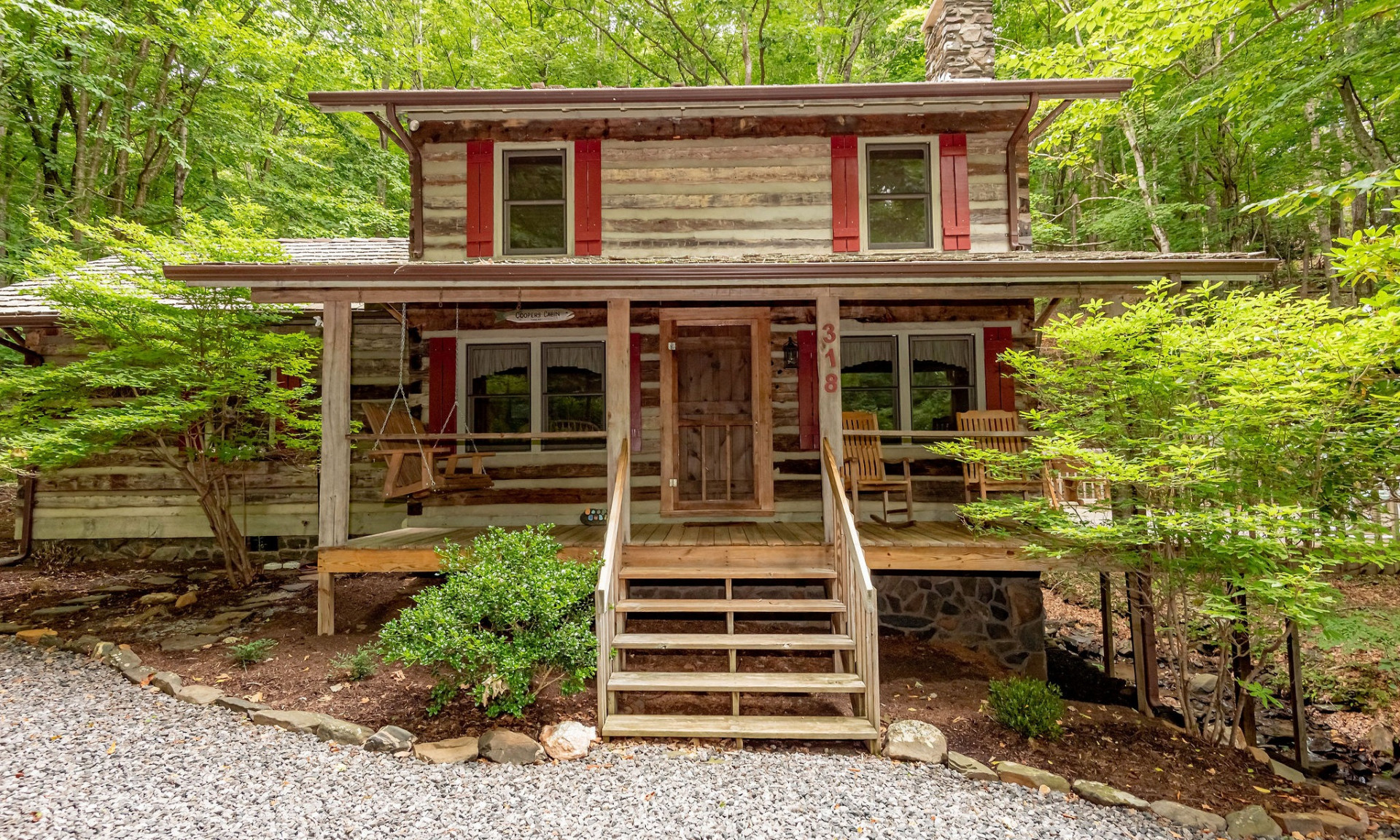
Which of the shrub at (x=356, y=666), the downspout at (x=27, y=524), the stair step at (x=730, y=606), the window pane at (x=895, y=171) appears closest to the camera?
the stair step at (x=730, y=606)

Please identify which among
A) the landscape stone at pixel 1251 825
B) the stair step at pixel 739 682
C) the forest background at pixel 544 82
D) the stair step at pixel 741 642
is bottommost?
the landscape stone at pixel 1251 825

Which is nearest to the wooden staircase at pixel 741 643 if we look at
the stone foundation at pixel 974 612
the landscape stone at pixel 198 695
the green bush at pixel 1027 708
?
the stone foundation at pixel 974 612

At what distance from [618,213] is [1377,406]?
6.66 meters

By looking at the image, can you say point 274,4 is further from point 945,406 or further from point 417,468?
point 945,406

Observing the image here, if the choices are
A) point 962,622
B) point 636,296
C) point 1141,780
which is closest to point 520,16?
point 636,296

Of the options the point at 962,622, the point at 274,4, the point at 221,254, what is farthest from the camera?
the point at 274,4

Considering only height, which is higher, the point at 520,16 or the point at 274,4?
the point at 520,16

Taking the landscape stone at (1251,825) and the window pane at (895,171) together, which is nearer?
the landscape stone at (1251,825)

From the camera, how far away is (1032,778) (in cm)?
375

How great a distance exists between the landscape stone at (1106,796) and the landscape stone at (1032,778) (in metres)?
0.07

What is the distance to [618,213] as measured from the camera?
7.50 meters

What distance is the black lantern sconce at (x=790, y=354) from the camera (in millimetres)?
7518

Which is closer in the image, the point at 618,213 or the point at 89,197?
the point at 618,213

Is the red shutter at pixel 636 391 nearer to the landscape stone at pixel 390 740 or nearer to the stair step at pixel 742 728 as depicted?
the stair step at pixel 742 728
